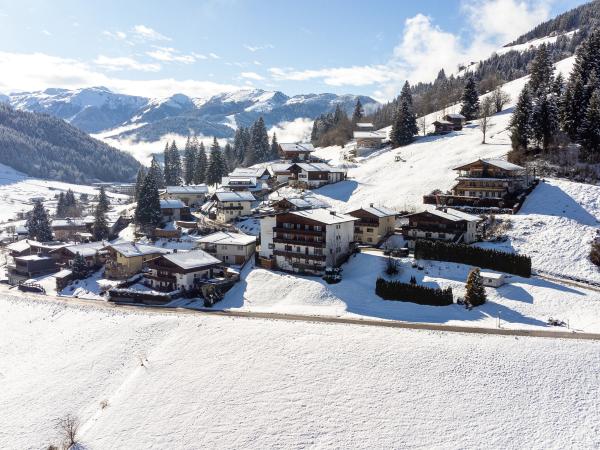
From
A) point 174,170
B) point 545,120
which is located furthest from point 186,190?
point 545,120

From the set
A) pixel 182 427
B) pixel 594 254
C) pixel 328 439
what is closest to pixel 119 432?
pixel 182 427

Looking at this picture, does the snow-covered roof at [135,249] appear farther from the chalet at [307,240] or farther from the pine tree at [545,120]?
the pine tree at [545,120]

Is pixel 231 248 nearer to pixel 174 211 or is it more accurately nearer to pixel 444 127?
pixel 174 211

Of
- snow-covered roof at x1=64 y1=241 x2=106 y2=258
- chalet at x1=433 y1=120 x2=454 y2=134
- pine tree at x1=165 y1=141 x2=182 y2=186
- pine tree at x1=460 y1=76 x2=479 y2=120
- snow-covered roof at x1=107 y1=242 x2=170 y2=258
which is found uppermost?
pine tree at x1=460 y1=76 x2=479 y2=120

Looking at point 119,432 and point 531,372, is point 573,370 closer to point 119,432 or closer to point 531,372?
point 531,372

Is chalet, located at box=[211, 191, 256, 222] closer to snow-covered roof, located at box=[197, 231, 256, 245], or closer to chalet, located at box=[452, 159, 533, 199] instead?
snow-covered roof, located at box=[197, 231, 256, 245]

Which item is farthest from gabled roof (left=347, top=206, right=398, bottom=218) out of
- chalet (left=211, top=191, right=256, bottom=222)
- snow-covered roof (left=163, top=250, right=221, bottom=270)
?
chalet (left=211, top=191, right=256, bottom=222)
